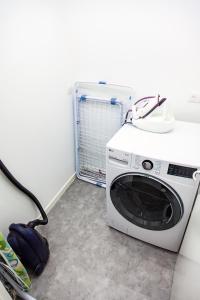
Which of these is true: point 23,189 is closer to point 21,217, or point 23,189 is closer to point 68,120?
point 21,217

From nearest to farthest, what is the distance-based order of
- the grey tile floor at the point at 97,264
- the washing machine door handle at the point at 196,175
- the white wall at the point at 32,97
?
the washing machine door handle at the point at 196,175
the white wall at the point at 32,97
the grey tile floor at the point at 97,264

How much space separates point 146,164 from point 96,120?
0.90 m

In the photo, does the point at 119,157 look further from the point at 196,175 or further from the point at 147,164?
the point at 196,175

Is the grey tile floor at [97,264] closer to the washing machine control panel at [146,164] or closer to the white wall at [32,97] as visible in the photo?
the white wall at [32,97]

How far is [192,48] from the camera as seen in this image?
1356mm

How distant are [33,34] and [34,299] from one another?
165 cm

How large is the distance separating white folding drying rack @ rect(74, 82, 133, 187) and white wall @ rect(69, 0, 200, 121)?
13cm

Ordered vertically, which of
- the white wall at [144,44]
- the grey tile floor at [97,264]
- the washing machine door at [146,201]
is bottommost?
the grey tile floor at [97,264]

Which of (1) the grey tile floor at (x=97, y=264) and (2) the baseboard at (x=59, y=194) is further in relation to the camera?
(2) the baseboard at (x=59, y=194)

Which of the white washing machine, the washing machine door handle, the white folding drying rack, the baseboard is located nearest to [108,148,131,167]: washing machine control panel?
the white washing machine

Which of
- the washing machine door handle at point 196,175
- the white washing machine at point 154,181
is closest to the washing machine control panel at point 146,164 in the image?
the white washing machine at point 154,181

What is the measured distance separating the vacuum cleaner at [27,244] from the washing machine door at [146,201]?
0.59m

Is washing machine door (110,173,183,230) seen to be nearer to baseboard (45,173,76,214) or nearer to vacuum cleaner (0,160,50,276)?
vacuum cleaner (0,160,50,276)

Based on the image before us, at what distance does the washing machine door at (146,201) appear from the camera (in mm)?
1218
